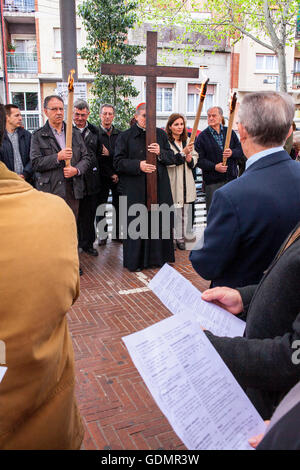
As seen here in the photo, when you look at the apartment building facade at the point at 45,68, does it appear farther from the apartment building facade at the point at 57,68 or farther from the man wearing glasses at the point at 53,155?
the man wearing glasses at the point at 53,155

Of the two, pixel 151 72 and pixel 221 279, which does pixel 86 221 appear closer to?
pixel 151 72

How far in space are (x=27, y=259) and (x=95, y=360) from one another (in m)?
2.73

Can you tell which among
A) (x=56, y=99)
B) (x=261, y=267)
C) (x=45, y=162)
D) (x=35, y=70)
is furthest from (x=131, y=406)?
(x=35, y=70)

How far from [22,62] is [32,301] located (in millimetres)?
28127

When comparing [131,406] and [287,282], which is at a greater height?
[287,282]

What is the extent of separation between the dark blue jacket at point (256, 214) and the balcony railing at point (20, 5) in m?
28.7

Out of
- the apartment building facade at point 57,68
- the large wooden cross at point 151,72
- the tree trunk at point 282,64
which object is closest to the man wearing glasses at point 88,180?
the large wooden cross at point 151,72

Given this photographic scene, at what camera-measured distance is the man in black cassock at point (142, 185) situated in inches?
224

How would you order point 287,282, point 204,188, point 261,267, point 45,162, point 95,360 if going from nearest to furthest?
point 287,282, point 261,267, point 95,360, point 45,162, point 204,188

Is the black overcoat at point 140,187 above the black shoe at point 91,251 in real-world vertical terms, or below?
above

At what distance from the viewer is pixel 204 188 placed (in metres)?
7.03
